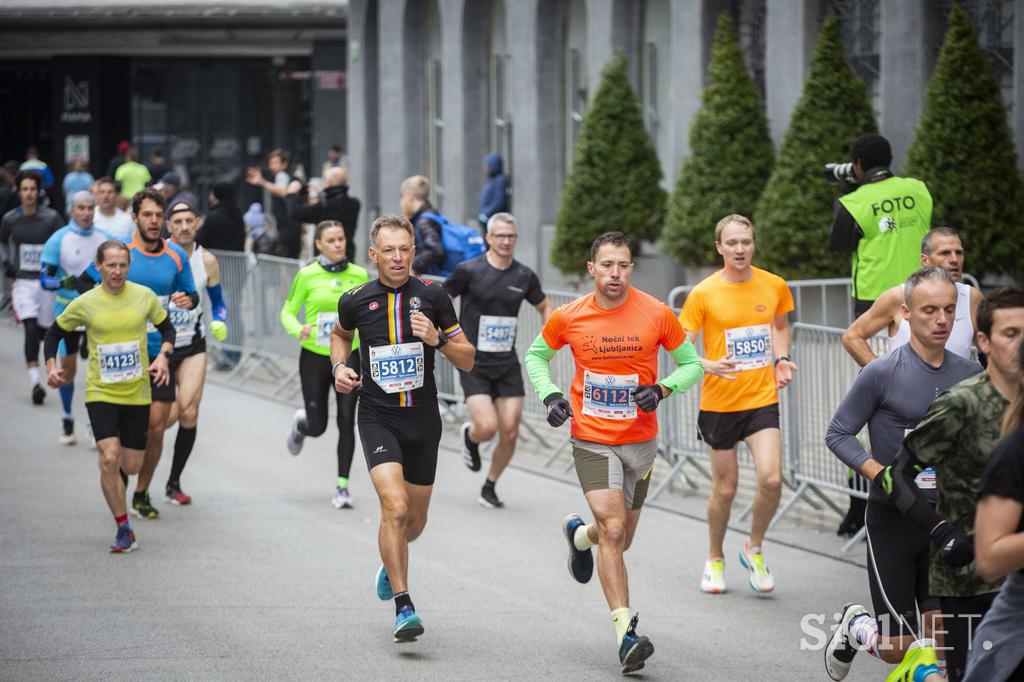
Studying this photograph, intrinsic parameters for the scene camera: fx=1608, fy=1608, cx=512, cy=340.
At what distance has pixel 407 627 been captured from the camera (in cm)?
730

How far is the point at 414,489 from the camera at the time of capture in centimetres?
791

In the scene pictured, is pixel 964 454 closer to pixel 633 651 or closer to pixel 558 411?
pixel 633 651

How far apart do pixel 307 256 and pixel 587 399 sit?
1999 centimetres

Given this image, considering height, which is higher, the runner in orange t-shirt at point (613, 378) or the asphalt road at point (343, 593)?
the runner in orange t-shirt at point (613, 378)

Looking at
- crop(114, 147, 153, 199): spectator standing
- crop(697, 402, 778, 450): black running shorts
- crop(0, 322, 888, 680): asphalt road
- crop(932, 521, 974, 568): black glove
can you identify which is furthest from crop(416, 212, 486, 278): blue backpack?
crop(114, 147, 153, 199): spectator standing

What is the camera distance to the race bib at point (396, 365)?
25.5 feet

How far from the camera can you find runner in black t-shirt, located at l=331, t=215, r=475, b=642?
775cm

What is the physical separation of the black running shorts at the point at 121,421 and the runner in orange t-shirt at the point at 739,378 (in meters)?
3.36

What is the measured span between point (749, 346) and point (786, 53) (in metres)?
11.2

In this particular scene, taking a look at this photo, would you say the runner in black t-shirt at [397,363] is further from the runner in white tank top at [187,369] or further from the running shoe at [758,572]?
the runner in white tank top at [187,369]

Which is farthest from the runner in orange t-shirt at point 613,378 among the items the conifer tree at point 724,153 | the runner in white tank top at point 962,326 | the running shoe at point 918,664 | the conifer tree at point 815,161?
the conifer tree at point 724,153

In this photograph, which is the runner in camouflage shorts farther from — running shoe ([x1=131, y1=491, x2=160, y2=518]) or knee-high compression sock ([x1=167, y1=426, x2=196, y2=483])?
knee-high compression sock ([x1=167, y1=426, x2=196, y2=483])

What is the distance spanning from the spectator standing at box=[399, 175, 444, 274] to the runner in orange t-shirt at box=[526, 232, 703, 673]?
622 cm

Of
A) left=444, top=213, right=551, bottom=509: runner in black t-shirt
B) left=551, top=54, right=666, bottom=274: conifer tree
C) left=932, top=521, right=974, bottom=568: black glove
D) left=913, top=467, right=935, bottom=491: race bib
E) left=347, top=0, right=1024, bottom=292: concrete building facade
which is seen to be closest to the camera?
left=932, top=521, right=974, bottom=568: black glove
